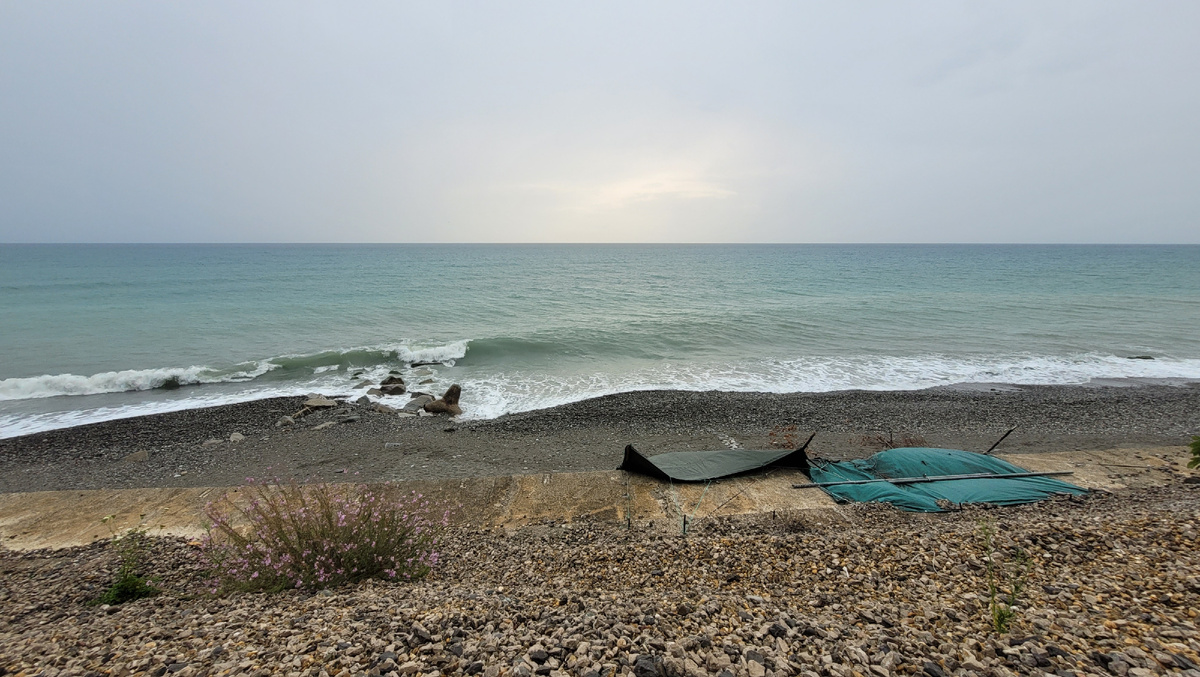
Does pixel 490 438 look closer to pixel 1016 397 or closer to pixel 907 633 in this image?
pixel 907 633

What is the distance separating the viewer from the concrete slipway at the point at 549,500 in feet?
23.9

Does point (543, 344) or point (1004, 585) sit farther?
point (543, 344)

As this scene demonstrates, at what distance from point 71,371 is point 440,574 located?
72.4 ft

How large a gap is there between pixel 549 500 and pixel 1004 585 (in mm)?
6018

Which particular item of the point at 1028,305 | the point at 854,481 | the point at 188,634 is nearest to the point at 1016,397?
the point at 854,481

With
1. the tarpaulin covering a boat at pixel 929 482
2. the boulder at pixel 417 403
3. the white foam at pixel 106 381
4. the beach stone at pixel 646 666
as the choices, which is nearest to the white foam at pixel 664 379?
the white foam at pixel 106 381

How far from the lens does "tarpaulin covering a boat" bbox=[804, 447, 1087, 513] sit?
713cm

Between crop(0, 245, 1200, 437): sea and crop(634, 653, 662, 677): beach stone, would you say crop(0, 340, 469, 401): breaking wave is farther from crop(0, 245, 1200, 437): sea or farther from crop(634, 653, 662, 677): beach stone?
crop(634, 653, 662, 677): beach stone

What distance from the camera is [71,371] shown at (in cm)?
1741

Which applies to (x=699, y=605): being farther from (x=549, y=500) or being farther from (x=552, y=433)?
(x=552, y=433)

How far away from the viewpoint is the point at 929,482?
772 centimetres

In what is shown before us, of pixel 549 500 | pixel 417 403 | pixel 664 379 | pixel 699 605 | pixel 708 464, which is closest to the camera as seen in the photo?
pixel 699 605

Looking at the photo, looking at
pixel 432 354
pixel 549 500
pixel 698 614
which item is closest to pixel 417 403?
pixel 432 354

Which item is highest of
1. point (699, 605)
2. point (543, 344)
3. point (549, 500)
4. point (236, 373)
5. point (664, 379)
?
point (699, 605)
